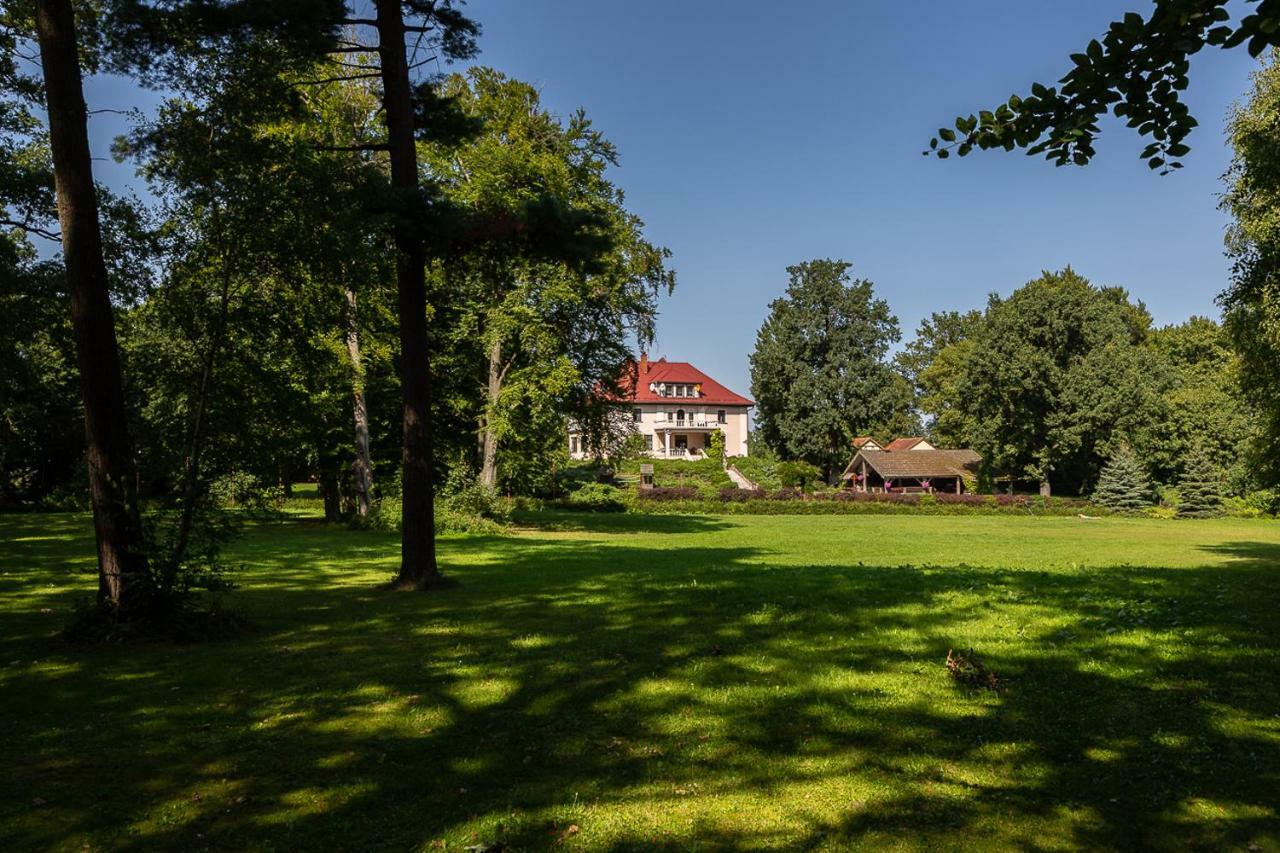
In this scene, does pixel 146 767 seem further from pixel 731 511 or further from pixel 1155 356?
pixel 1155 356

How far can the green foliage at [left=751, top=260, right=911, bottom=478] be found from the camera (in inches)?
2569

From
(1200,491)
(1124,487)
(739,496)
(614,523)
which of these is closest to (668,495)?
(739,496)

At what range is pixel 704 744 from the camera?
497 centimetres

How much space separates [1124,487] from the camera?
4806cm

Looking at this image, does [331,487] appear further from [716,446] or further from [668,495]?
[716,446]

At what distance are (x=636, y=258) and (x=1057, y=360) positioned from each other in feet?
126

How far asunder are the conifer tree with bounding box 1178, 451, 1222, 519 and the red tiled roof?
124 feet

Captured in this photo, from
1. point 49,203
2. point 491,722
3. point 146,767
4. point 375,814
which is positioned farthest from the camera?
point 49,203

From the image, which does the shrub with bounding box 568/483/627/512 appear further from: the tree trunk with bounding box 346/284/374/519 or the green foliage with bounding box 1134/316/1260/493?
the green foliage with bounding box 1134/316/1260/493

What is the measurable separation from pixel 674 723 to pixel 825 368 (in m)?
63.7

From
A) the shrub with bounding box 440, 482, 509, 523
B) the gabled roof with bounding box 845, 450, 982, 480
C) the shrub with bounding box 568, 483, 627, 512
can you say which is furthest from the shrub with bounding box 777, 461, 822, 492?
the shrub with bounding box 440, 482, 509, 523

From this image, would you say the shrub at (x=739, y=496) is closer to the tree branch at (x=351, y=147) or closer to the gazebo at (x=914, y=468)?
the gazebo at (x=914, y=468)

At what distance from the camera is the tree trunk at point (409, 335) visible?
11.5 meters

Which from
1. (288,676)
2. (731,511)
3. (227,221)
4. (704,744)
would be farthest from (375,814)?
(731,511)
